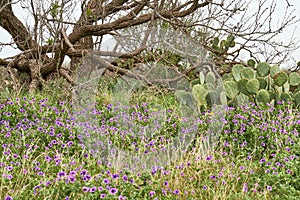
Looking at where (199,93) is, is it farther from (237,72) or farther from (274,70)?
(274,70)

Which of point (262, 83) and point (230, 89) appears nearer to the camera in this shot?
point (230, 89)

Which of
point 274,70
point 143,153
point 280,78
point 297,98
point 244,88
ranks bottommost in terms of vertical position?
point 143,153

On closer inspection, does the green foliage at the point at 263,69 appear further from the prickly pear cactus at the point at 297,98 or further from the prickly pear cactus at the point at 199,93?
the prickly pear cactus at the point at 199,93

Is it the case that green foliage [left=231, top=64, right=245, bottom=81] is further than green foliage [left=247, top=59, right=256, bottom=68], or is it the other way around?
green foliage [left=247, top=59, right=256, bottom=68]

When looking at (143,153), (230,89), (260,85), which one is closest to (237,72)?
(260,85)

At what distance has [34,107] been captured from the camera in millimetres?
5465

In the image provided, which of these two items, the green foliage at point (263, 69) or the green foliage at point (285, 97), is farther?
the green foliage at point (263, 69)

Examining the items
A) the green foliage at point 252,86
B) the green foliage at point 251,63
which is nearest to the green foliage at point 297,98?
the green foliage at point 252,86

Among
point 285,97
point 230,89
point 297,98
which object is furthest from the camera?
point 297,98

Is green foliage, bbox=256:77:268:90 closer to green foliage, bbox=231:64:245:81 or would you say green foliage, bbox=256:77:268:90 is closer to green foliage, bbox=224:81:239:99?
green foliage, bbox=231:64:245:81

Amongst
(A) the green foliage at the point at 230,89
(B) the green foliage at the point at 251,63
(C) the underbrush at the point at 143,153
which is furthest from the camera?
(B) the green foliage at the point at 251,63

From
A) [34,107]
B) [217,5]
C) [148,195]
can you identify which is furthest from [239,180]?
[217,5]

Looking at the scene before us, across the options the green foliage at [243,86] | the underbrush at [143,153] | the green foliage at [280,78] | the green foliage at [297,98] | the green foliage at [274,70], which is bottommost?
the underbrush at [143,153]

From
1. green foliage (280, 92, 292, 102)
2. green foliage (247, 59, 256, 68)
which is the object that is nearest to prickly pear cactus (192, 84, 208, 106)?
green foliage (280, 92, 292, 102)
